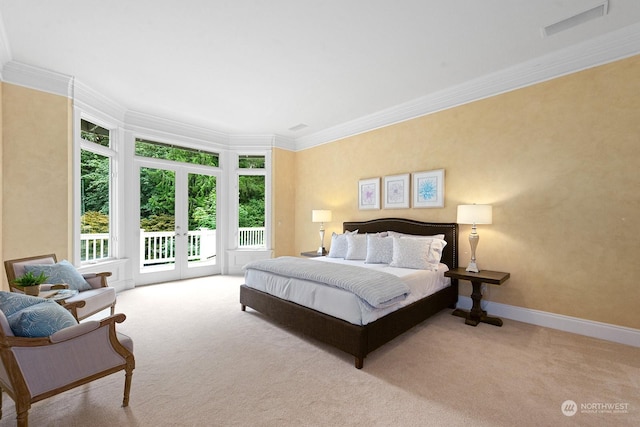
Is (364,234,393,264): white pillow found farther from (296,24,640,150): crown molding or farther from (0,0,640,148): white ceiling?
(0,0,640,148): white ceiling

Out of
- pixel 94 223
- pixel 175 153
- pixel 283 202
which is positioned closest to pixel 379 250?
pixel 283 202

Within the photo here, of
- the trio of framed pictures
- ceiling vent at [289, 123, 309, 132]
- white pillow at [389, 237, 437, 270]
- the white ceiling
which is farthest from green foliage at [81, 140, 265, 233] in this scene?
white pillow at [389, 237, 437, 270]

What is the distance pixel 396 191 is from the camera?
4.72 metres

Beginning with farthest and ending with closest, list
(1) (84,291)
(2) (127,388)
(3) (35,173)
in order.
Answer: (3) (35,173), (1) (84,291), (2) (127,388)

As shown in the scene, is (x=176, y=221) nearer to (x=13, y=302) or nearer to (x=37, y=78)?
(x=37, y=78)

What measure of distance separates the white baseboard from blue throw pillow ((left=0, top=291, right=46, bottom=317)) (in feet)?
14.8

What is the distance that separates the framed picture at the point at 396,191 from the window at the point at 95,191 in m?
4.81

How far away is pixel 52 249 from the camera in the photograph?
369cm

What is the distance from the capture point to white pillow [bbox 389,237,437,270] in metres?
3.60

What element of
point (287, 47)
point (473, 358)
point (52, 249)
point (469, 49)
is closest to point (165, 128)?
point (52, 249)

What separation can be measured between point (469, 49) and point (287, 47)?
2.03m

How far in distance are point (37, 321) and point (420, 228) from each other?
4223 millimetres

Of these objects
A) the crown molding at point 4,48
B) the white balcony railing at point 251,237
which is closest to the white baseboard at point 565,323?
the white balcony railing at point 251,237

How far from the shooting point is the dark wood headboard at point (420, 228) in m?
3.98
